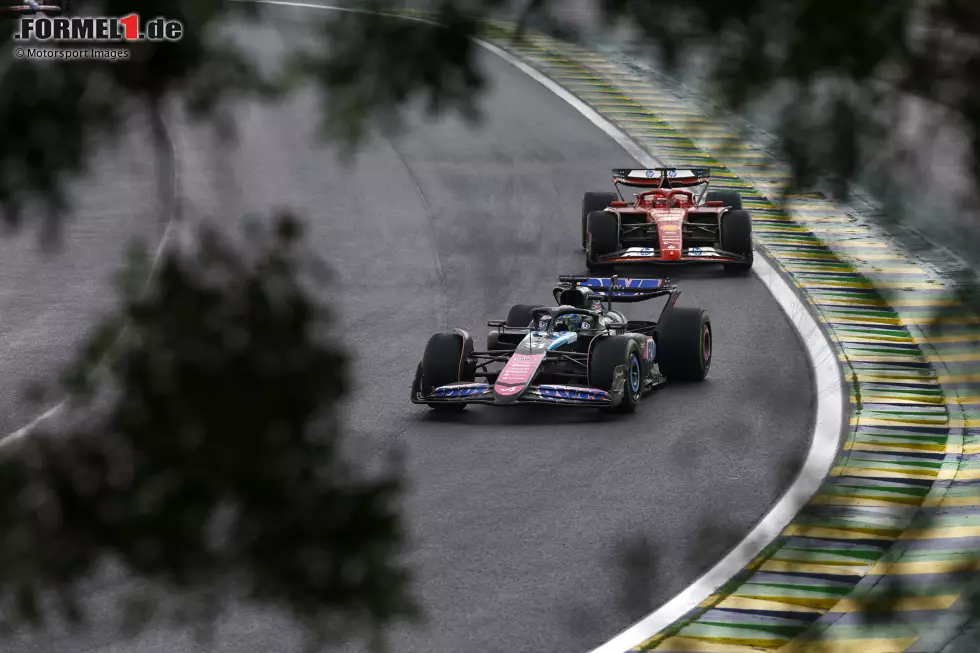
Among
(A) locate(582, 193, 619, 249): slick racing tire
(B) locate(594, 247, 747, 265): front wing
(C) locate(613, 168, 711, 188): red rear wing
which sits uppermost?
(C) locate(613, 168, 711, 188): red rear wing

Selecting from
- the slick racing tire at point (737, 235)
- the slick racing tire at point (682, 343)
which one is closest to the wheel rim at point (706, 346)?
the slick racing tire at point (682, 343)

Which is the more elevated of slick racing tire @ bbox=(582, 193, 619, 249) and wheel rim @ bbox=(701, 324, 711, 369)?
slick racing tire @ bbox=(582, 193, 619, 249)

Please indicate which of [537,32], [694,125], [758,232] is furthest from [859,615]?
[758,232]

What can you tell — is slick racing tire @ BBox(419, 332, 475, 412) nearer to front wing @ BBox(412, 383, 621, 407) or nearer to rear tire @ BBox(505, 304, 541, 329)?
front wing @ BBox(412, 383, 621, 407)

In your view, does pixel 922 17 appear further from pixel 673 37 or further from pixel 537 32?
pixel 537 32

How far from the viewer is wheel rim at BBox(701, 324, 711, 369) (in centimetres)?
1457

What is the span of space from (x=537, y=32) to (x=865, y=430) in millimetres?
10516

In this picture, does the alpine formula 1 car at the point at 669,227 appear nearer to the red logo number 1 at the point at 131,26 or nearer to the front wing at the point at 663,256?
the front wing at the point at 663,256

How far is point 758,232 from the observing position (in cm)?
2216

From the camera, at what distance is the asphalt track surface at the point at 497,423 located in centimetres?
476

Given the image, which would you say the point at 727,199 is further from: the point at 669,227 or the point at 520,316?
the point at 520,316

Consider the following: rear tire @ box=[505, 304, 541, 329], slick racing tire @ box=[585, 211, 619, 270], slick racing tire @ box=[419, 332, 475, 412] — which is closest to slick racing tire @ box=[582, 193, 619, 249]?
slick racing tire @ box=[585, 211, 619, 270]

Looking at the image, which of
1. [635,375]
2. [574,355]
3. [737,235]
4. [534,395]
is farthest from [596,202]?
[534,395]

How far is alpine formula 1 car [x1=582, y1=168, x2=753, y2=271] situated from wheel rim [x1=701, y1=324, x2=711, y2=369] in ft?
15.2
